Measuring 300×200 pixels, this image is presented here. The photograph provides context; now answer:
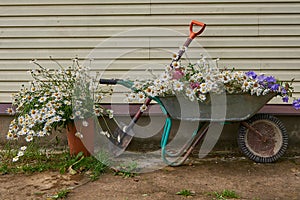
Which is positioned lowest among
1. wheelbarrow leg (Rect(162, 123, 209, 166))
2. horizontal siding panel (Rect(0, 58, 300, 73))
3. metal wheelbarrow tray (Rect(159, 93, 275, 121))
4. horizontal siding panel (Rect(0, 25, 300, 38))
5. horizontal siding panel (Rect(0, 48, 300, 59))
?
wheelbarrow leg (Rect(162, 123, 209, 166))

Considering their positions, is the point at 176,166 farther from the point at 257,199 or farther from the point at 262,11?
the point at 262,11

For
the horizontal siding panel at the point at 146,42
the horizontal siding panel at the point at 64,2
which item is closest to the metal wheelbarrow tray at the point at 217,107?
the horizontal siding panel at the point at 146,42

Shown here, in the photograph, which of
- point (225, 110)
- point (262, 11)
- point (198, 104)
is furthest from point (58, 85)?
point (262, 11)

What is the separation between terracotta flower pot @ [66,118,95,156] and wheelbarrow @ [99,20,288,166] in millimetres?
271

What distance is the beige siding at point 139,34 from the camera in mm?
3488

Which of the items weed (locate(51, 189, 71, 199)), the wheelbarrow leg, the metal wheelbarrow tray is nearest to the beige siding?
the metal wheelbarrow tray

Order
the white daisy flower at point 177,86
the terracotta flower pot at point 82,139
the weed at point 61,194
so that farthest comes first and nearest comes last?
the terracotta flower pot at point 82,139 → the white daisy flower at point 177,86 → the weed at point 61,194

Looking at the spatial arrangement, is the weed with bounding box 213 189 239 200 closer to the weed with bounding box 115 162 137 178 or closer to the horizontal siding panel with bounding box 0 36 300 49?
the weed with bounding box 115 162 137 178

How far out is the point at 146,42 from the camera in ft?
11.8

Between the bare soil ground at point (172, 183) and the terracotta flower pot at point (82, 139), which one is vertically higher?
the terracotta flower pot at point (82, 139)

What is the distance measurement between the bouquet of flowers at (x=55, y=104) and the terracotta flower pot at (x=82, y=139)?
0.10 meters

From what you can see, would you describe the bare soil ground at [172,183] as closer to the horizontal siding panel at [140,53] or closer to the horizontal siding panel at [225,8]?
the horizontal siding panel at [140,53]

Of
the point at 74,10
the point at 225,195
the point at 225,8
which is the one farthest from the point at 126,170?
the point at 225,8

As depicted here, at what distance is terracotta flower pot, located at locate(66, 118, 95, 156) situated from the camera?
3230 millimetres
